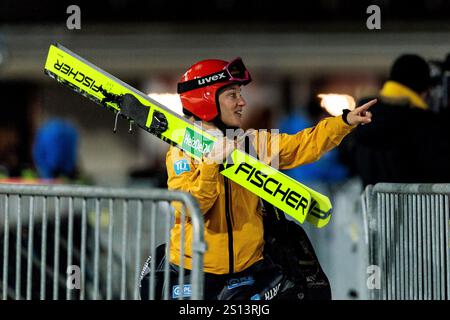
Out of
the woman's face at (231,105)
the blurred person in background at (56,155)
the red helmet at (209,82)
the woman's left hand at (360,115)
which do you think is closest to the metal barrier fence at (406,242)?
the woman's left hand at (360,115)

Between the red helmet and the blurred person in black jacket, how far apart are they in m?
1.73

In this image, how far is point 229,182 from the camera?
211 inches

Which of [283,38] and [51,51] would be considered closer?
[51,51]

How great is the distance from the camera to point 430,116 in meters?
6.96

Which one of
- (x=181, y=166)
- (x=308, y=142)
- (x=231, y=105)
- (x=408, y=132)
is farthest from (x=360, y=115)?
(x=408, y=132)

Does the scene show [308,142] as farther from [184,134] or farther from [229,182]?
[184,134]

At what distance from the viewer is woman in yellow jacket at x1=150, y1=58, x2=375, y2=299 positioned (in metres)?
5.27

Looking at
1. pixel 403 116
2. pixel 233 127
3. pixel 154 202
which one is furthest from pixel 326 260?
pixel 154 202

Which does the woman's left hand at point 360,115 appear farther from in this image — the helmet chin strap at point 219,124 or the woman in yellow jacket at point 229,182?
the helmet chin strap at point 219,124

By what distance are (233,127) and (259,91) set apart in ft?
43.6

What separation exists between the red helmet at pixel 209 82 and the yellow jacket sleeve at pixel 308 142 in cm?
32

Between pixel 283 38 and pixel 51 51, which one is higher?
pixel 283 38

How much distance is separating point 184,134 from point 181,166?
15 centimetres
